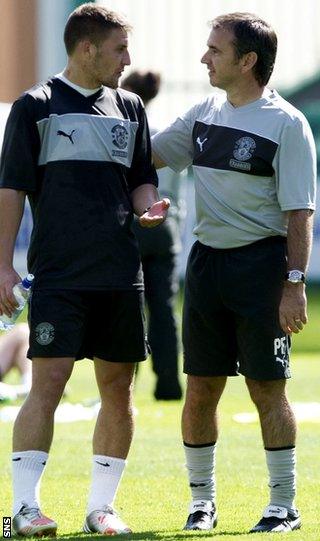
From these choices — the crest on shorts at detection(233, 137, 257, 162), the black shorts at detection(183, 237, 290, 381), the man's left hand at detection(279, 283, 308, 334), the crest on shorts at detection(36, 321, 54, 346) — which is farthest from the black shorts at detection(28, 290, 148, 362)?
the crest on shorts at detection(233, 137, 257, 162)

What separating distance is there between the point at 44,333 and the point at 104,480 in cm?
68

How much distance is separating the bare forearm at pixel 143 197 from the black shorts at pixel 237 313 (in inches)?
11.8

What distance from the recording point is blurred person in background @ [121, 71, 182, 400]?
35.2ft

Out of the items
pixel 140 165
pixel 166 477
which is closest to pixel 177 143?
pixel 140 165

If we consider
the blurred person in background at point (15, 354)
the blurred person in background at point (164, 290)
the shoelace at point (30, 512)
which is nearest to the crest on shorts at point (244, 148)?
the shoelace at point (30, 512)

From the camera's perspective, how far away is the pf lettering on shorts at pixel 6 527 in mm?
6006

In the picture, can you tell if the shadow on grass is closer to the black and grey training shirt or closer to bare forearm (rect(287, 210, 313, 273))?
the black and grey training shirt

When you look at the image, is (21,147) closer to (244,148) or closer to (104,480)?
(244,148)

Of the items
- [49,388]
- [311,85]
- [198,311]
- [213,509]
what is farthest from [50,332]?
[311,85]

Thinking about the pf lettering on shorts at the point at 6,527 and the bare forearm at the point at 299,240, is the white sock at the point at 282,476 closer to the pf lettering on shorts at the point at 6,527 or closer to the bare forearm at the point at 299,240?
the bare forearm at the point at 299,240

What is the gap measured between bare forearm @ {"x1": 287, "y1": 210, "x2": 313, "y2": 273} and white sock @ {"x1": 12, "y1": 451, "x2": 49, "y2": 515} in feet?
4.18

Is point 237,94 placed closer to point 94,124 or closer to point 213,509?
point 94,124

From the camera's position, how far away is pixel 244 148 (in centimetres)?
621

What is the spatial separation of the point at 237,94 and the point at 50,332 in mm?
1246
